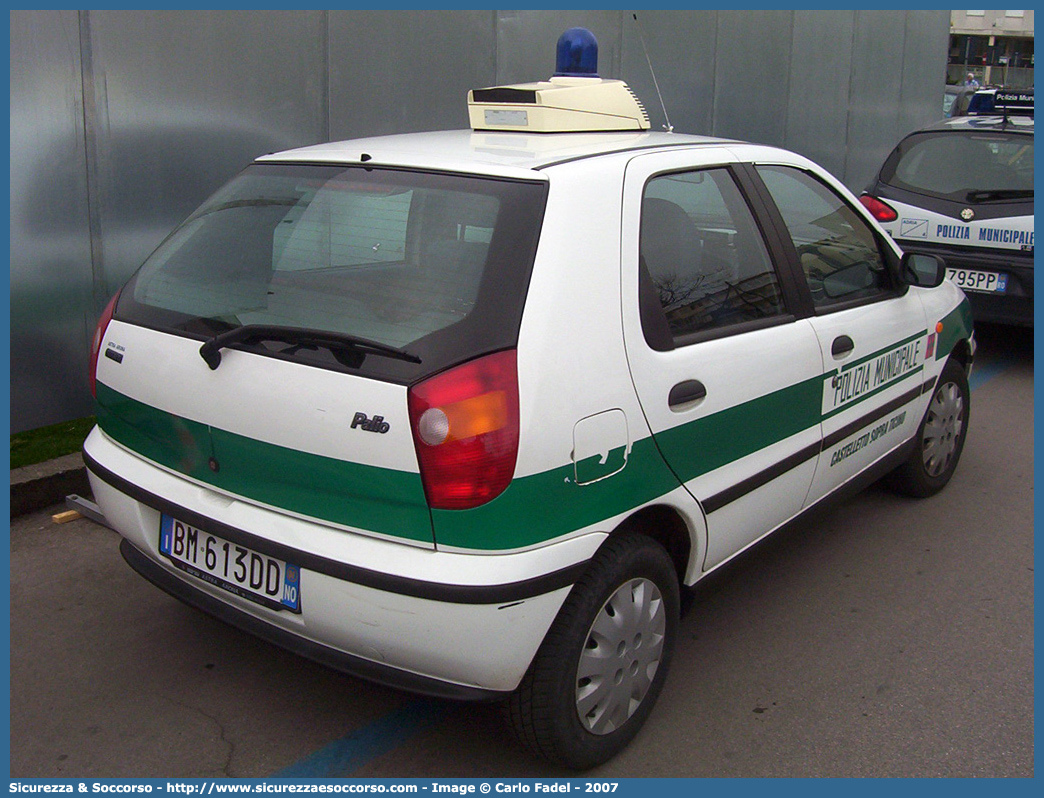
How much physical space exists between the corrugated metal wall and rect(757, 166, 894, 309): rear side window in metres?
3.60

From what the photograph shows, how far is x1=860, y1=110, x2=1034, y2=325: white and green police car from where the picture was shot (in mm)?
7133

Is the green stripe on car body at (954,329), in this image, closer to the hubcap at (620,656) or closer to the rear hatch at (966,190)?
the hubcap at (620,656)

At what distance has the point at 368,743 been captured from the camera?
2955 mm

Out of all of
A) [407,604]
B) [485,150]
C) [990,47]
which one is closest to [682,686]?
[407,604]

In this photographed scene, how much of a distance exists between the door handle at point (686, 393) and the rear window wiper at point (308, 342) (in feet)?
2.49

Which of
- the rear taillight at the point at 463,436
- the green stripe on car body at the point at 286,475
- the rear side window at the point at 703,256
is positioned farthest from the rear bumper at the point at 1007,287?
the green stripe on car body at the point at 286,475

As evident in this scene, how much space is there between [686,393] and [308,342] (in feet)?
3.38

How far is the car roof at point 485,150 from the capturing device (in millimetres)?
2775

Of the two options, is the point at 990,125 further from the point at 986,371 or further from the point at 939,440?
the point at 939,440

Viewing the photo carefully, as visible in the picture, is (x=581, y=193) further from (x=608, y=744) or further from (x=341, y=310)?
(x=608, y=744)

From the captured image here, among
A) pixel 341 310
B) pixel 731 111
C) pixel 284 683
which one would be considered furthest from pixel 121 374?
pixel 731 111

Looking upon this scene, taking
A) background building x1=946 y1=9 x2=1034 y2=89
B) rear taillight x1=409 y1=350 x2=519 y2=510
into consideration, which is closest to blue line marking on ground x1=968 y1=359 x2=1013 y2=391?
rear taillight x1=409 y1=350 x2=519 y2=510

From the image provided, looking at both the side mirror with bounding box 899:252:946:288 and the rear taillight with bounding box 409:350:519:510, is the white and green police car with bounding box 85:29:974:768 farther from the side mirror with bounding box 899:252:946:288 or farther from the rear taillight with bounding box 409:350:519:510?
the side mirror with bounding box 899:252:946:288

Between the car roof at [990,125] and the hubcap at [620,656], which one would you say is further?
the car roof at [990,125]
